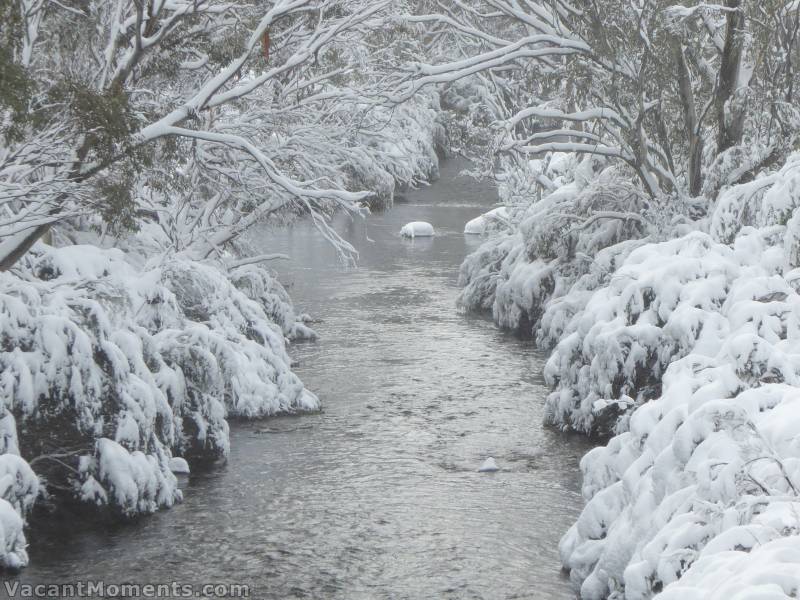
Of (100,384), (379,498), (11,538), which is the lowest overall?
(379,498)

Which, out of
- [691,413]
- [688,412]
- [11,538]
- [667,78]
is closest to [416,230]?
[667,78]

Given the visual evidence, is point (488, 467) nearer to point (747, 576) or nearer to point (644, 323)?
point (644, 323)

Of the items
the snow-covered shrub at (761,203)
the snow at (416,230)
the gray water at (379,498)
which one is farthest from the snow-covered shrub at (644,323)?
the snow at (416,230)

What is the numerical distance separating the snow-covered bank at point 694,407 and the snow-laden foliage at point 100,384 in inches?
181

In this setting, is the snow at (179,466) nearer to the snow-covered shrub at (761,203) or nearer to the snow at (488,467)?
the snow at (488,467)

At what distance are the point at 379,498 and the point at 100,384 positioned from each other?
3.33 meters

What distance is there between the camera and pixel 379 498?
12.2m

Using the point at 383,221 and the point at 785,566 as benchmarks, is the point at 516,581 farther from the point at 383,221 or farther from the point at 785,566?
the point at 383,221

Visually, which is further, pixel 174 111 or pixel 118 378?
A: pixel 174 111

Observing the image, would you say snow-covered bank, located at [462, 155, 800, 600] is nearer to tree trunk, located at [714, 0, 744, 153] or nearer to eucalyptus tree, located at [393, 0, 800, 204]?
eucalyptus tree, located at [393, 0, 800, 204]

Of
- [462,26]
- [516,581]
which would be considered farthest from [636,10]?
[516,581]

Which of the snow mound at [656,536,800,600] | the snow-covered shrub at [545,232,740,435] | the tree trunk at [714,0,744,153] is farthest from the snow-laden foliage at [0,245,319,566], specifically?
the tree trunk at [714,0,744,153]

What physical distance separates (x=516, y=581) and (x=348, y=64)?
14.0 m

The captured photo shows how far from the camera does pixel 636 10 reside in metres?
20.7
